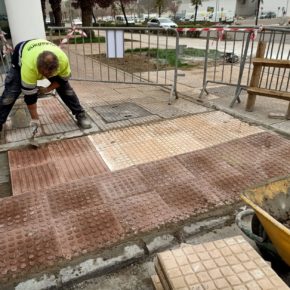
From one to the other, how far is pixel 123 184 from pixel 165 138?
1307 millimetres

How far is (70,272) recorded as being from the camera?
7.50 ft

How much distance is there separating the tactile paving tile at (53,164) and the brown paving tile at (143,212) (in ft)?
2.30

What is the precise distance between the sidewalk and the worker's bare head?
40.9 inches

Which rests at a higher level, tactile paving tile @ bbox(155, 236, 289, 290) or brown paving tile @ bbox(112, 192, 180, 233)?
tactile paving tile @ bbox(155, 236, 289, 290)

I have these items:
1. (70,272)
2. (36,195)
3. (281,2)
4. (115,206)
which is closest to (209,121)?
(115,206)

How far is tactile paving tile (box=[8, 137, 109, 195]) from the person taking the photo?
3.39 metres

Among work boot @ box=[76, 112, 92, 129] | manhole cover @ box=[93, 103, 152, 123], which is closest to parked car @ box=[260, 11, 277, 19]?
manhole cover @ box=[93, 103, 152, 123]

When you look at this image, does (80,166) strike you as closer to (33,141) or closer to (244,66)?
(33,141)

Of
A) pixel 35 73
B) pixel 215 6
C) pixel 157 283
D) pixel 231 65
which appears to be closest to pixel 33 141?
pixel 35 73

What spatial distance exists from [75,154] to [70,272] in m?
1.89

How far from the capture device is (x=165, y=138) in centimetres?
440

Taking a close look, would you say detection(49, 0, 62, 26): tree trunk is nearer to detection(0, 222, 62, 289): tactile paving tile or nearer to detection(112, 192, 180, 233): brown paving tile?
detection(112, 192, 180, 233): brown paving tile

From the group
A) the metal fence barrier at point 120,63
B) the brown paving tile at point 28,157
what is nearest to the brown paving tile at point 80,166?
the brown paving tile at point 28,157

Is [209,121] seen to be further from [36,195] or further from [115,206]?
[36,195]
